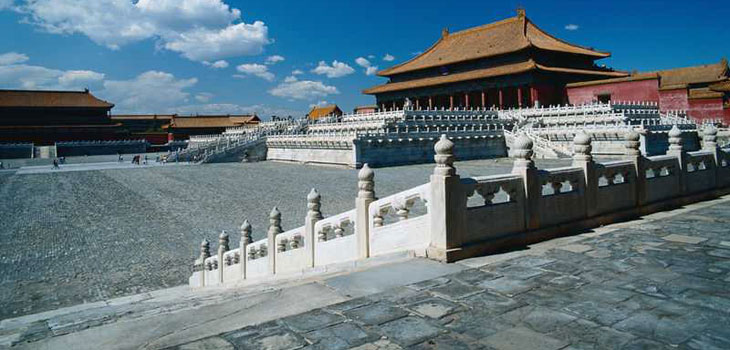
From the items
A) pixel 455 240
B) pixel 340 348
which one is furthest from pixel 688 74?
pixel 340 348

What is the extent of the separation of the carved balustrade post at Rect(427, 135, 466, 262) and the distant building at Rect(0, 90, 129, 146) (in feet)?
199

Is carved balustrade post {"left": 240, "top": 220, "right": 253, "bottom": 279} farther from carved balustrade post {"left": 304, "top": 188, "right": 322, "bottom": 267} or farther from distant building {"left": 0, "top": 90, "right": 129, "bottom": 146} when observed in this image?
distant building {"left": 0, "top": 90, "right": 129, "bottom": 146}

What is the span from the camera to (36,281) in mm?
10773

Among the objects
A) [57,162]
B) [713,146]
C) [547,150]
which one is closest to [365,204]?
[713,146]

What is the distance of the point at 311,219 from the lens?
8.42 metres

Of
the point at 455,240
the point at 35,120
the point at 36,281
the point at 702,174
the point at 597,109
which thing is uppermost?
the point at 35,120

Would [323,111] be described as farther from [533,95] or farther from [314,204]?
[314,204]

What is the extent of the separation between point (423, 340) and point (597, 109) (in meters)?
29.0

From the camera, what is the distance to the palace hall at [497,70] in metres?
39.3

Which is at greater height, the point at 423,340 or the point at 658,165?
the point at 658,165

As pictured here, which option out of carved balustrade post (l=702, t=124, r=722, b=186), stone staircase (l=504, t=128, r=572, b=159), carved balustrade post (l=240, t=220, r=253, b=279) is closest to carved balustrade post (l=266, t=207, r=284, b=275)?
carved balustrade post (l=240, t=220, r=253, b=279)

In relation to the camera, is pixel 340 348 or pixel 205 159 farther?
pixel 205 159

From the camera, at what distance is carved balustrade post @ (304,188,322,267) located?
8.35 meters

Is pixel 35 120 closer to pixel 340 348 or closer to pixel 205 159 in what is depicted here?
pixel 205 159
